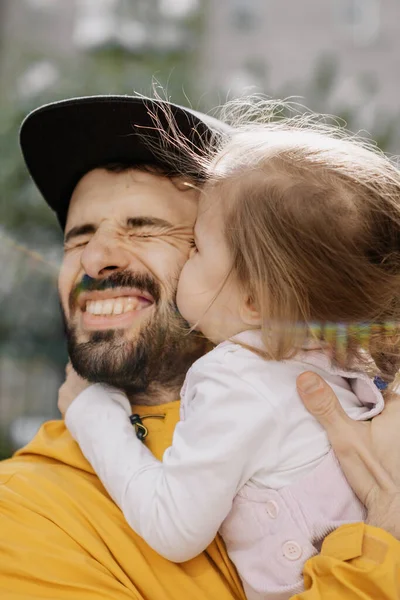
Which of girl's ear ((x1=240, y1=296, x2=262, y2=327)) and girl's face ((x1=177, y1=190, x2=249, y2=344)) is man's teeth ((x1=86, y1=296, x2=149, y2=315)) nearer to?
girl's face ((x1=177, y1=190, x2=249, y2=344))

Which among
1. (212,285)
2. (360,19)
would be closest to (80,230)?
(212,285)

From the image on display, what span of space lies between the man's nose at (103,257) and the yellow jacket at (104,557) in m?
0.53

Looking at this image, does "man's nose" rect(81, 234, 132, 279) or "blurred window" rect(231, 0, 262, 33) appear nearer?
"man's nose" rect(81, 234, 132, 279)

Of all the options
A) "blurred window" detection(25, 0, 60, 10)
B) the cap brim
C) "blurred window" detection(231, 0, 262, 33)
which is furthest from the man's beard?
"blurred window" detection(231, 0, 262, 33)

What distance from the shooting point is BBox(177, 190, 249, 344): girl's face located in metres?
1.96

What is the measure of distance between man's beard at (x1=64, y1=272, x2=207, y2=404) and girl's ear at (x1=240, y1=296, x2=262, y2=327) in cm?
44

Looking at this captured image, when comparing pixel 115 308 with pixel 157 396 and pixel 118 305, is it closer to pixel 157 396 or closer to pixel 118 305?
pixel 118 305

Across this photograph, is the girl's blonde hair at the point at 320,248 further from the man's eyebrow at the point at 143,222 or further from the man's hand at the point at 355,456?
the man's eyebrow at the point at 143,222

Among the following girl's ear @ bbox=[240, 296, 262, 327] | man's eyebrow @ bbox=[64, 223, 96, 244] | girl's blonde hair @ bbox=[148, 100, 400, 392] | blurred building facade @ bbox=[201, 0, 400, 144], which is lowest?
blurred building facade @ bbox=[201, 0, 400, 144]

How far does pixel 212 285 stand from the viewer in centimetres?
200

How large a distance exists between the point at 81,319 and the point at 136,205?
389 mm

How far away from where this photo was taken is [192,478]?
5.72ft

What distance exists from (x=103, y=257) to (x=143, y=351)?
1.00 feet

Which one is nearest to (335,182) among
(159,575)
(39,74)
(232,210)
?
(232,210)
